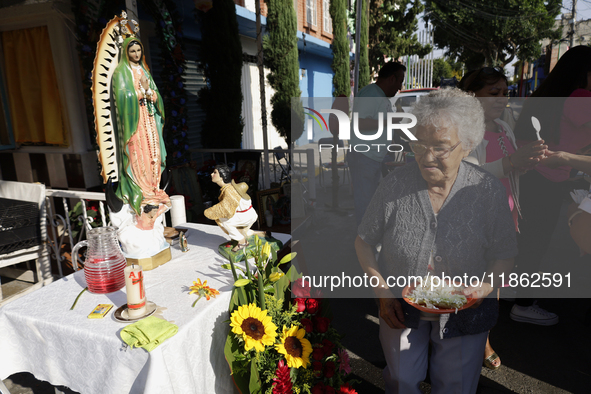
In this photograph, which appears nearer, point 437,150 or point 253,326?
point 437,150

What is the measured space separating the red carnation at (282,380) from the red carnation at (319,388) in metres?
0.17

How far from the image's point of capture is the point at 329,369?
1885 millimetres

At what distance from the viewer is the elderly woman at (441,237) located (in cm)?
142

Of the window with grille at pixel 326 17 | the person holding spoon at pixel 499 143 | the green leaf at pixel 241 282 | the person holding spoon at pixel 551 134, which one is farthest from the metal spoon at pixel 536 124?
the window with grille at pixel 326 17

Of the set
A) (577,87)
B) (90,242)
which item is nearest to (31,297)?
(90,242)

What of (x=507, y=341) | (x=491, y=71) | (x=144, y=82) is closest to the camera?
(x=491, y=71)

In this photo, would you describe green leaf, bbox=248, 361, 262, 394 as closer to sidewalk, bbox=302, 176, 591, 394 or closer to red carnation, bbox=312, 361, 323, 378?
red carnation, bbox=312, 361, 323, 378

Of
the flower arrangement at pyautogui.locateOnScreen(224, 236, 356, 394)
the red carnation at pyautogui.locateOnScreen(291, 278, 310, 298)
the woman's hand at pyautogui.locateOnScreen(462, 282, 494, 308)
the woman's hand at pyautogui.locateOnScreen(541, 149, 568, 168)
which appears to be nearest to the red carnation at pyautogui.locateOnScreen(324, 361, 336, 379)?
the flower arrangement at pyautogui.locateOnScreen(224, 236, 356, 394)

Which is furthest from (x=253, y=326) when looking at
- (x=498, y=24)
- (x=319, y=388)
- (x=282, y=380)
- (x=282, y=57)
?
(x=498, y=24)

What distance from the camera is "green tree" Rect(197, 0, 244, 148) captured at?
6371 millimetres

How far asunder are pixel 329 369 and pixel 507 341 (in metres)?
1.86

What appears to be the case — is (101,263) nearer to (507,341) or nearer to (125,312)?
(125,312)

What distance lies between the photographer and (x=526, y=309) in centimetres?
322

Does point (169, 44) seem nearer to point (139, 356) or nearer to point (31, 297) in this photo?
point (31, 297)
